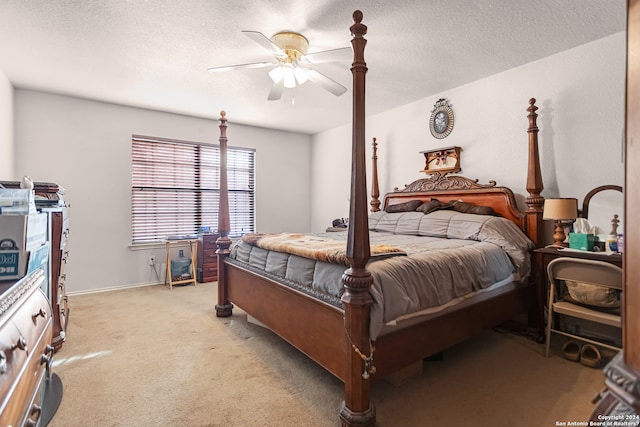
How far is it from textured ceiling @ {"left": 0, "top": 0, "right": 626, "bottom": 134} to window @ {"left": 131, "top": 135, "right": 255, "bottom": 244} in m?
1.01

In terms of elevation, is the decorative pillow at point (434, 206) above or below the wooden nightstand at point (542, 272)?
above

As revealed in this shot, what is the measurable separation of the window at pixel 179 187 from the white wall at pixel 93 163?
14 centimetres

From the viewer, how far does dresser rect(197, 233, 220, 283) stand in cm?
462

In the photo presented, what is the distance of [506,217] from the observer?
3086 mm

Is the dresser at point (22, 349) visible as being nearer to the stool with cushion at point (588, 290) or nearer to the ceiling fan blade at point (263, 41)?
the ceiling fan blade at point (263, 41)

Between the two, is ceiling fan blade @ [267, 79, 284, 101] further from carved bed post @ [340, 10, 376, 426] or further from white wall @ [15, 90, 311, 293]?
white wall @ [15, 90, 311, 293]

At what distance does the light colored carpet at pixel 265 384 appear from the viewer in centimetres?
168

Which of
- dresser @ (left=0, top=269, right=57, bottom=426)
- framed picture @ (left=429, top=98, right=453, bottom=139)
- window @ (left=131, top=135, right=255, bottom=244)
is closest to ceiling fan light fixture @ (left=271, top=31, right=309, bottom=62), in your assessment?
framed picture @ (left=429, top=98, right=453, bottom=139)

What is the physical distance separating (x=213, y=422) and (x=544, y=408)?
1.83 metres

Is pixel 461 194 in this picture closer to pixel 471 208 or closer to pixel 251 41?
pixel 471 208

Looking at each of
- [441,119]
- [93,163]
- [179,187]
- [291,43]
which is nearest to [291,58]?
[291,43]

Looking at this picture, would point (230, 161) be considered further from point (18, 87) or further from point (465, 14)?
point (465, 14)

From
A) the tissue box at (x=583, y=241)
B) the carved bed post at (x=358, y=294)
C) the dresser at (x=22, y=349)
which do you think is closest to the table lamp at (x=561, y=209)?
the tissue box at (x=583, y=241)

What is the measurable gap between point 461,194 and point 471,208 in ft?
1.15
